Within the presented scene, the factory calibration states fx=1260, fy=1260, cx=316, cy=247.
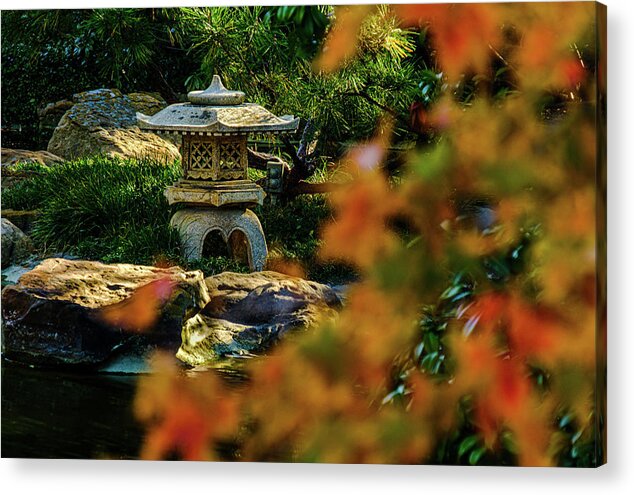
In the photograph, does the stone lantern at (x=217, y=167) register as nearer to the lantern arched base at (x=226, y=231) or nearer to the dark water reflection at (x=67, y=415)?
the lantern arched base at (x=226, y=231)

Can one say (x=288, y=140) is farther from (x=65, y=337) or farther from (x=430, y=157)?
(x=65, y=337)

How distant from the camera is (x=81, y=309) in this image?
17.0ft

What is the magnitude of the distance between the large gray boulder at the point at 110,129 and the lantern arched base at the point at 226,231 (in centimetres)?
Answer: 26

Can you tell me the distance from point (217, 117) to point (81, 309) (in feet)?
3.19

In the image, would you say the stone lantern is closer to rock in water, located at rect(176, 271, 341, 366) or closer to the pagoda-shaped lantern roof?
the pagoda-shaped lantern roof

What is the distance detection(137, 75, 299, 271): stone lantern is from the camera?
5094 mm

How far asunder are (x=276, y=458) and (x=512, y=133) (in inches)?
63.3

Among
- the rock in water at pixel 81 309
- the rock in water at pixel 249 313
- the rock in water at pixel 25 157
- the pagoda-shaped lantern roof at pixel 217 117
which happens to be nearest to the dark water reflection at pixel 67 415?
the rock in water at pixel 81 309

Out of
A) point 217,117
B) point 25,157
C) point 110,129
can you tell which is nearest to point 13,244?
point 25,157

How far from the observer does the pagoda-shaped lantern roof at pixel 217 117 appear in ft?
16.7

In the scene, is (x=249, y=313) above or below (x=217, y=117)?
below

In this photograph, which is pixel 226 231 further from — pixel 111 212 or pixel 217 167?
pixel 111 212

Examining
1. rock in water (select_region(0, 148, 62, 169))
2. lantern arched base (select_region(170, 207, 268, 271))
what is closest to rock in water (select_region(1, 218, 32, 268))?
rock in water (select_region(0, 148, 62, 169))

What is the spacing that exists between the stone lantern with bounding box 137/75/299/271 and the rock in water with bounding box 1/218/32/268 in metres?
0.61
